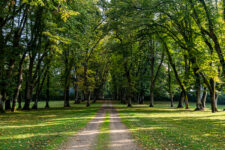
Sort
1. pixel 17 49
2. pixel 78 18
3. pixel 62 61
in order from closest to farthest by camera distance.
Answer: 1. pixel 78 18
2. pixel 17 49
3. pixel 62 61

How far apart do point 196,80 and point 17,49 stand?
958 inches

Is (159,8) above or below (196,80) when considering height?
above

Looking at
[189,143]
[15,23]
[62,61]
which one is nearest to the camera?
[189,143]

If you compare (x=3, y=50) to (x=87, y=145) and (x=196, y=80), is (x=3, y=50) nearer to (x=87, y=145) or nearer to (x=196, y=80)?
(x=87, y=145)

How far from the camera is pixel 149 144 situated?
7.97m

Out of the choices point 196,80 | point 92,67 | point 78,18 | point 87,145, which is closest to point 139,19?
point 78,18

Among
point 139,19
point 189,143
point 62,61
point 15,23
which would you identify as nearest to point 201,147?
point 189,143

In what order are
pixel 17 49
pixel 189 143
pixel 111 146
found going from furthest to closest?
pixel 17 49, pixel 189 143, pixel 111 146

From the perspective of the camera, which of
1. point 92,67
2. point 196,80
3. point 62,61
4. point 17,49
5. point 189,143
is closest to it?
point 189,143

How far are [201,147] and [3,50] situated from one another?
796 inches

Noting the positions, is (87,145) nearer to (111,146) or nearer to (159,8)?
(111,146)

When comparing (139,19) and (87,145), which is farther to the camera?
(139,19)

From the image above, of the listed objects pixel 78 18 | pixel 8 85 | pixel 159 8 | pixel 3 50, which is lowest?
pixel 8 85

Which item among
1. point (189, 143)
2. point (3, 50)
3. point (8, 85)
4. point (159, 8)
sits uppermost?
point (159, 8)
